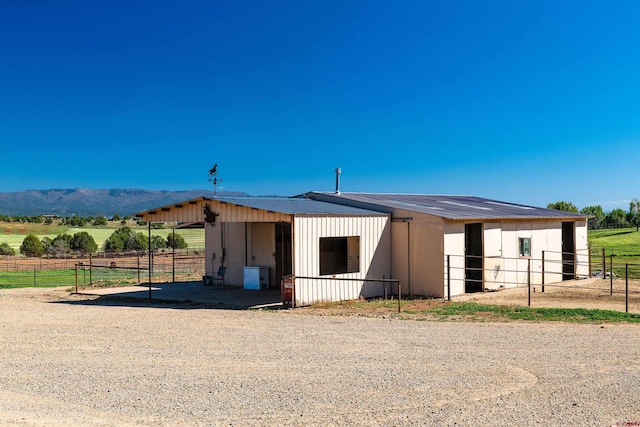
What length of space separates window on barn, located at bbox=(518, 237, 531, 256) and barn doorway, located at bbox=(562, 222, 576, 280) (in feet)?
8.50

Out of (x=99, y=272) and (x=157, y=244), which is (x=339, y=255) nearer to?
(x=99, y=272)

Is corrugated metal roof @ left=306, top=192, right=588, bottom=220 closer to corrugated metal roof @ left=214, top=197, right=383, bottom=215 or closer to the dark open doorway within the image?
corrugated metal roof @ left=214, top=197, right=383, bottom=215

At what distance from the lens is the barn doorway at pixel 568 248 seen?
76.0ft

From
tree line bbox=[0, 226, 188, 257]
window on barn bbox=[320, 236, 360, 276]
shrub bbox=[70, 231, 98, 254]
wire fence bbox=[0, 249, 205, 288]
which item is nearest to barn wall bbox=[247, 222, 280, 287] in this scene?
window on barn bbox=[320, 236, 360, 276]

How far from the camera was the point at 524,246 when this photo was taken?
68.6ft

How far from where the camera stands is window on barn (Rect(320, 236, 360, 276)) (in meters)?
18.2

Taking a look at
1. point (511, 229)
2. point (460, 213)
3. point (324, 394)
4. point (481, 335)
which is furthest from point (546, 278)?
point (324, 394)

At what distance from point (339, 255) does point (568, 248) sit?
1030 cm

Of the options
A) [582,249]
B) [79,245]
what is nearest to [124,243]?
[79,245]

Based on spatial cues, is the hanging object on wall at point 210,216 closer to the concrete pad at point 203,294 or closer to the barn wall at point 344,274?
the concrete pad at point 203,294

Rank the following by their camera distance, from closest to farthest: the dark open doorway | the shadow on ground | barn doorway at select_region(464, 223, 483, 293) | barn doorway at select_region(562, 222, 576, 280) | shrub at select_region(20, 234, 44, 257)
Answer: the shadow on ground, barn doorway at select_region(464, 223, 483, 293), the dark open doorway, barn doorway at select_region(562, 222, 576, 280), shrub at select_region(20, 234, 44, 257)

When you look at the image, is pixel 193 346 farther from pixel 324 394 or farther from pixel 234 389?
pixel 324 394

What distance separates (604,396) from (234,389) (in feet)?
14.1

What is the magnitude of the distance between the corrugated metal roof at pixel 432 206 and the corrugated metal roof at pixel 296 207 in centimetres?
81
